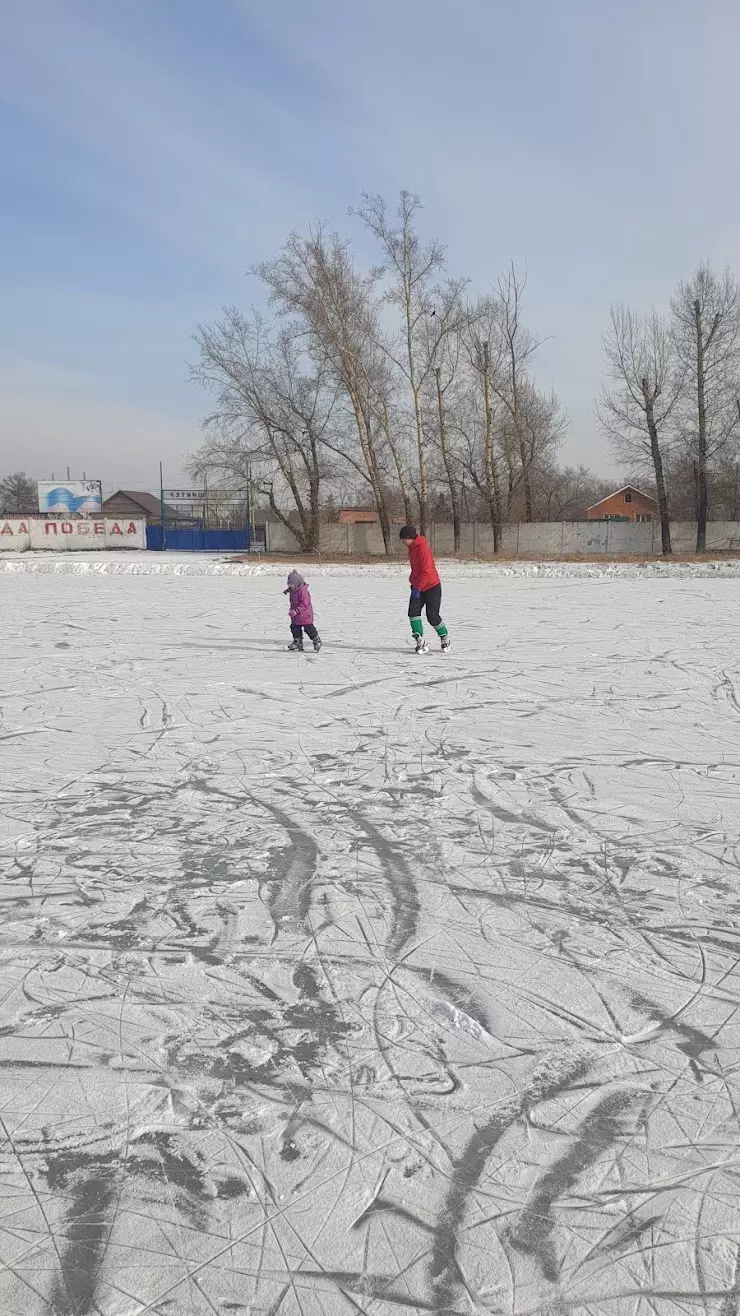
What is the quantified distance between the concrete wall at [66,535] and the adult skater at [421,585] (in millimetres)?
35017

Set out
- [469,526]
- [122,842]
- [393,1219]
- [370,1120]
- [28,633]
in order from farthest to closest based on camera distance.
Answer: [469,526] < [28,633] < [122,842] < [370,1120] < [393,1219]

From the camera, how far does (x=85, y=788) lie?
4855 millimetres

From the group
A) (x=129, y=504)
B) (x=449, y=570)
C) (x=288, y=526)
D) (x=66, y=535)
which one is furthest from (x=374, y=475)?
(x=129, y=504)

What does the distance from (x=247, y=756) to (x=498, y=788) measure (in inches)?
69.1

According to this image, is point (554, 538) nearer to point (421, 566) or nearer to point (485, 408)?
point (485, 408)

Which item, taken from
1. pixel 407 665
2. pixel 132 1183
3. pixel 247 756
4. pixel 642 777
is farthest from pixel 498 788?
pixel 407 665

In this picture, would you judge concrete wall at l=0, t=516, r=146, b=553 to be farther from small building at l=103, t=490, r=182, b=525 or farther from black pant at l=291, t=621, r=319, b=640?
small building at l=103, t=490, r=182, b=525

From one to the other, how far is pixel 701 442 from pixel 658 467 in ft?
8.49

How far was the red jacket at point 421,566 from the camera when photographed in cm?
968

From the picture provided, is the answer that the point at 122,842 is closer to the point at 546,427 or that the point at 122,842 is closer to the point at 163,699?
the point at 163,699

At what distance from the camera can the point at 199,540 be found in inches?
1763

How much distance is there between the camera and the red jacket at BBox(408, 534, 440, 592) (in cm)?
968

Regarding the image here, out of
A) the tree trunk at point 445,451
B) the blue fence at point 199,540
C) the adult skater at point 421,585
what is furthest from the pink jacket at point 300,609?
the blue fence at point 199,540

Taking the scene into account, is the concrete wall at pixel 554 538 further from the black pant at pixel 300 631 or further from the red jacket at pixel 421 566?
the red jacket at pixel 421 566
